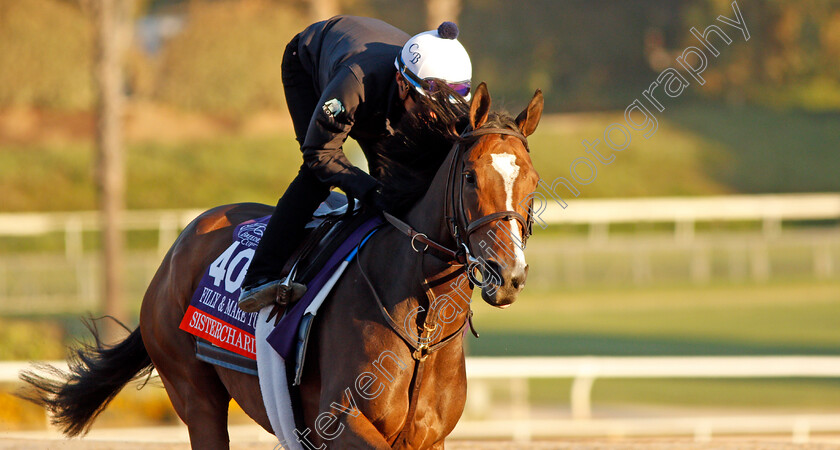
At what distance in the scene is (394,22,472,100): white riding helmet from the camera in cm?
324

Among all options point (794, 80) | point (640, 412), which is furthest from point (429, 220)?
point (794, 80)

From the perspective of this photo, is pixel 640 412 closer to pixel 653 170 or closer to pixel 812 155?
pixel 653 170

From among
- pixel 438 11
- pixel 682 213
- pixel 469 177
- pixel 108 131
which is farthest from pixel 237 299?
pixel 682 213

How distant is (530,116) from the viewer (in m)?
3.08

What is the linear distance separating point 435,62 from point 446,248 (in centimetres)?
62

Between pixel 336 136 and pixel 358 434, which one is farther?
pixel 336 136

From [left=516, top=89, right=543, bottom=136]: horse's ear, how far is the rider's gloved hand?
561 mm

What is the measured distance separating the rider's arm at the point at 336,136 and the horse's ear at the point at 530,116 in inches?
22.9

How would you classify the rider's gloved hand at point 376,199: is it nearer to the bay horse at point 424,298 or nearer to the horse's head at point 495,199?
the bay horse at point 424,298

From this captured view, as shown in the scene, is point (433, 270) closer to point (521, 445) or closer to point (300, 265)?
point (300, 265)

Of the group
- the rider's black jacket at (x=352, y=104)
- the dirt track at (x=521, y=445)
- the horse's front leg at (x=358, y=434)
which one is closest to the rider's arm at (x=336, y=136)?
the rider's black jacket at (x=352, y=104)

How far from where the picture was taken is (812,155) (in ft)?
83.7

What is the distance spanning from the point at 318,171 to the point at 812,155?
80.2ft

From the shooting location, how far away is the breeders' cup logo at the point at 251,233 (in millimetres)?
3980
